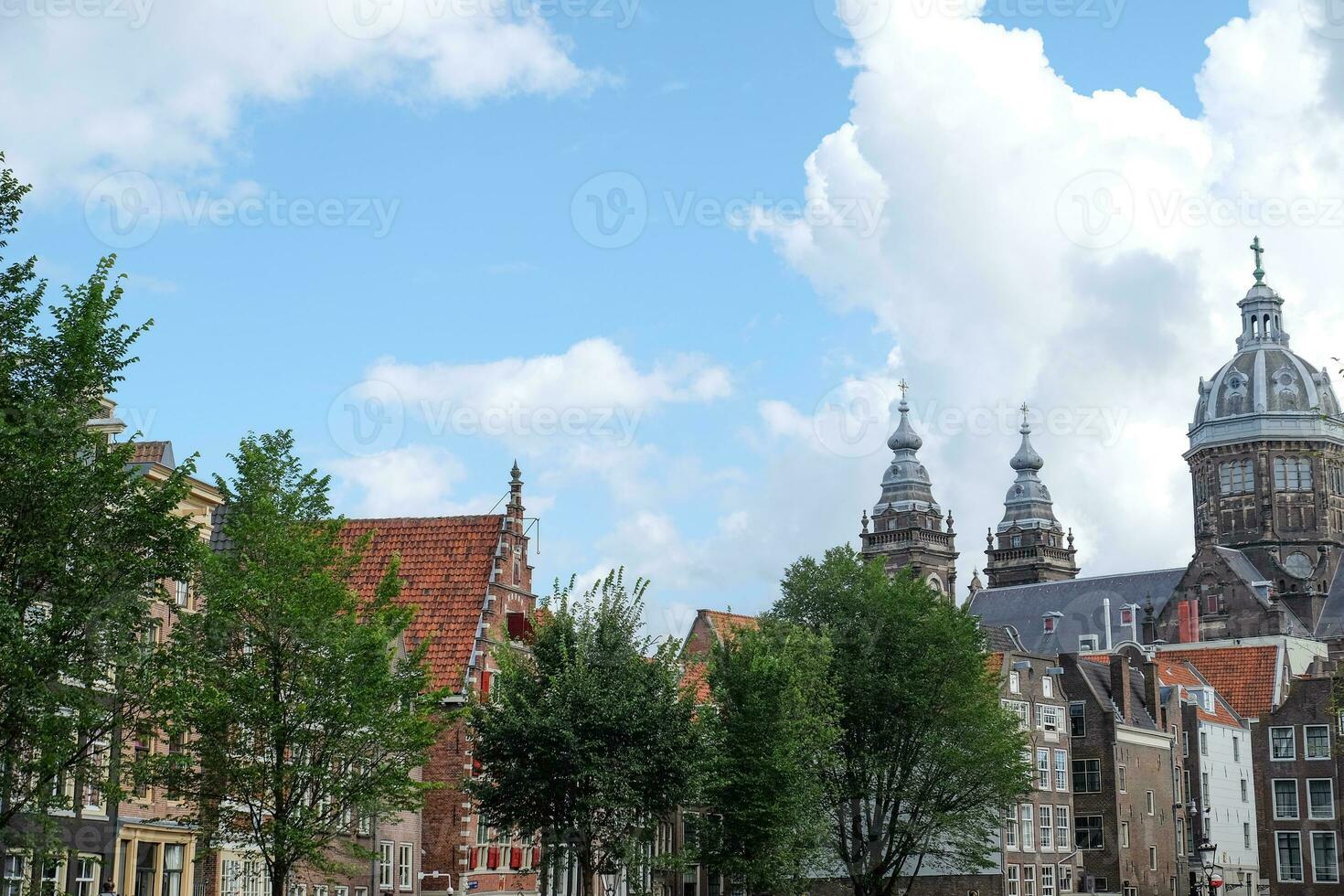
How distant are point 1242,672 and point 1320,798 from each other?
1214 centimetres

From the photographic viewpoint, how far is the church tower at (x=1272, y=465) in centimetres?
16188

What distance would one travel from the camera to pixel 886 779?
72.9 m

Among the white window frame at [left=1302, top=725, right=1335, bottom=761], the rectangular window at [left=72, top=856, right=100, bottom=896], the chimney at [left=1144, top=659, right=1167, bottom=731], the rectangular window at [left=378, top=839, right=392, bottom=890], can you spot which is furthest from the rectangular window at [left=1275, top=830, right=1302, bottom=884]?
the rectangular window at [left=72, top=856, right=100, bottom=896]

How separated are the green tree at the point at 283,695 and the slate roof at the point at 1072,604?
127m

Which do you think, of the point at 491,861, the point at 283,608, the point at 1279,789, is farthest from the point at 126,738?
the point at 1279,789

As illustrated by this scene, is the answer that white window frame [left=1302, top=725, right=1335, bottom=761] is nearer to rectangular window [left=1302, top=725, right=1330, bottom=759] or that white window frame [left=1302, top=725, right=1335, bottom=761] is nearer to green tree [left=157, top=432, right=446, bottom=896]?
rectangular window [left=1302, top=725, right=1330, bottom=759]

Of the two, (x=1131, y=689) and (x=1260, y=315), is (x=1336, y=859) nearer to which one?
(x=1131, y=689)

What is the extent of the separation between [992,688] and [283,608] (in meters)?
40.5

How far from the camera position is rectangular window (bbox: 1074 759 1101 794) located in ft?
305

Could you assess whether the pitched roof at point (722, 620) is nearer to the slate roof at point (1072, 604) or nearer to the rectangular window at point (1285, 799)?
the rectangular window at point (1285, 799)

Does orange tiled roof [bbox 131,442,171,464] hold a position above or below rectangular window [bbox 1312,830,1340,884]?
above

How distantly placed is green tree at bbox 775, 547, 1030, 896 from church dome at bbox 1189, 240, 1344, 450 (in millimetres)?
99578

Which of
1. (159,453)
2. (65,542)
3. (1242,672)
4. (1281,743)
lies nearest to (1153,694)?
(1281,743)

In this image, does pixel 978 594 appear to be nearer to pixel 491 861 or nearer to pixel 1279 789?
pixel 1279 789
